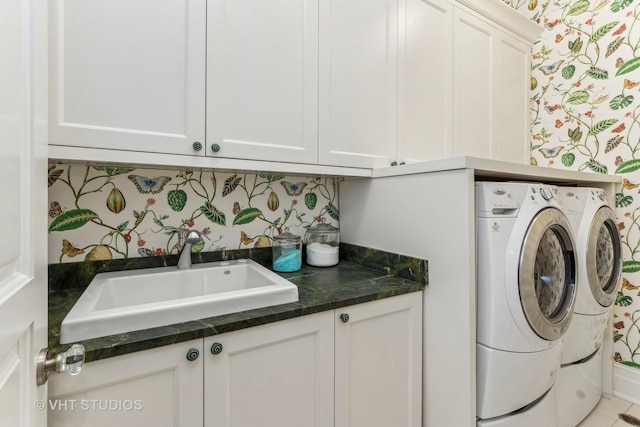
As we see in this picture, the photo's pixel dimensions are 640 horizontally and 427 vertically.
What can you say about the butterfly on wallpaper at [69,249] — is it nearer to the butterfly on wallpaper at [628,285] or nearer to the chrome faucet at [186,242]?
the chrome faucet at [186,242]

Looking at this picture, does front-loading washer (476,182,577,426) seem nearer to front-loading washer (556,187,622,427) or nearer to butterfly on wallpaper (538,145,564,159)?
front-loading washer (556,187,622,427)

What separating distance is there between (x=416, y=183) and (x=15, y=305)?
49.9 inches

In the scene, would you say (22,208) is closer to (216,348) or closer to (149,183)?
(216,348)

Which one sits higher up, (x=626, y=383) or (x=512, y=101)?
(x=512, y=101)

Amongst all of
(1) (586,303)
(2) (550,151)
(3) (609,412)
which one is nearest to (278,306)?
(1) (586,303)

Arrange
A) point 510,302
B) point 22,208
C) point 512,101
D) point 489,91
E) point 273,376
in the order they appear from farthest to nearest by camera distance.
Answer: point 512,101
point 489,91
point 510,302
point 273,376
point 22,208

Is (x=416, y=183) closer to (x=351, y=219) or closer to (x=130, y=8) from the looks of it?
(x=351, y=219)

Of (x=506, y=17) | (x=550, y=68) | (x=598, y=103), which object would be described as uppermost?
(x=506, y=17)

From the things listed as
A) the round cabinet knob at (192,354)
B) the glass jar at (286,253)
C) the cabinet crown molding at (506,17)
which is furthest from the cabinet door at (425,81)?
the round cabinet knob at (192,354)

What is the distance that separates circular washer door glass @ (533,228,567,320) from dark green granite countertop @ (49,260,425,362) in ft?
1.68

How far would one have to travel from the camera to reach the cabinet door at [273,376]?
2.84 feet

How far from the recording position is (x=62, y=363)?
0.57m

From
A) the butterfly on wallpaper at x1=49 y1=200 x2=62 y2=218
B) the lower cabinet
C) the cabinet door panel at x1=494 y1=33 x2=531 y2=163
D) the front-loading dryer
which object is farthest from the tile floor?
the butterfly on wallpaper at x1=49 y1=200 x2=62 y2=218

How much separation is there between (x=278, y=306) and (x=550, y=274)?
1227mm
